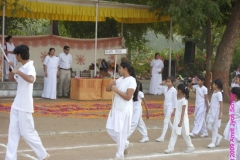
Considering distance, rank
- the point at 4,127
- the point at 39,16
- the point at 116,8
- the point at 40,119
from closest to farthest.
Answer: the point at 4,127, the point at 40,119, the point at 116,8, the point at 39,16

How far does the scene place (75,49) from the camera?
21.5 metres

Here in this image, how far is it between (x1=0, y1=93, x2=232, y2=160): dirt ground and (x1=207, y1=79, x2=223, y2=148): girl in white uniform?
180 mm

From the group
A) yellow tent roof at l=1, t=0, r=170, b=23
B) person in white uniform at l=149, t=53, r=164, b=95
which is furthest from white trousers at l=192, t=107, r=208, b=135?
person in white uniform at l=149, t=53, r=164, b=95

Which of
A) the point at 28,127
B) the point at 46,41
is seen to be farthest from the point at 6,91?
the point at 28,127

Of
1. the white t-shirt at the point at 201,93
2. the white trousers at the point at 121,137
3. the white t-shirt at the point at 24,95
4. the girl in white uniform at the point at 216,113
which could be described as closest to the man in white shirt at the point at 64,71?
the white t-shirt at the point at 201,93

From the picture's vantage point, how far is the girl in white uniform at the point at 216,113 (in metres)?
10.5

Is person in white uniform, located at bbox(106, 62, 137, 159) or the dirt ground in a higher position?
person in white uniform, located at bbox(106, 62, 137, 159)

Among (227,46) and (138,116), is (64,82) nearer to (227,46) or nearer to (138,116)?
(227,46)

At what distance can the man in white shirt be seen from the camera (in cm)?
1725

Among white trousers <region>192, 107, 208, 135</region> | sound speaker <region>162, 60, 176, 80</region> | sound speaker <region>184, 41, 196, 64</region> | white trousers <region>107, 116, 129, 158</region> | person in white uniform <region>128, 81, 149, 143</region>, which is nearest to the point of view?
white trousers <region>107, 116, 129, 158</region>

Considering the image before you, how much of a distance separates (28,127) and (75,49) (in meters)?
14.1

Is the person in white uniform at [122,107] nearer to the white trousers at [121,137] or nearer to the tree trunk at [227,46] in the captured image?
the white trousers at [121,137]

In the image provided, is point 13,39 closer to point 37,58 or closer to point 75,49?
point 37,58

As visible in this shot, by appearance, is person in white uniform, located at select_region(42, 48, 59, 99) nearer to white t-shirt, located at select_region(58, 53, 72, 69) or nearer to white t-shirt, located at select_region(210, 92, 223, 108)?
white t-shirt, located at select_region(58, 53, 72, 69)
